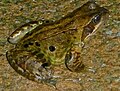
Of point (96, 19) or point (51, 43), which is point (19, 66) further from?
point (96, 19)

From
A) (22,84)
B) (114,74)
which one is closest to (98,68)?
(114,74)

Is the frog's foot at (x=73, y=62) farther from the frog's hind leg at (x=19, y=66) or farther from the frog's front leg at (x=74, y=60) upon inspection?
the frog's hind leg at (x=19, y=66)

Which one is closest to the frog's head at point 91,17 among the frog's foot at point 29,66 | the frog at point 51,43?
the frog at point 51,43

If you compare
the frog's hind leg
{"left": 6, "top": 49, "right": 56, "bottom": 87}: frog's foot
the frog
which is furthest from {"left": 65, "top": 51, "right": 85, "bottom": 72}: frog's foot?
the frog's hind leg

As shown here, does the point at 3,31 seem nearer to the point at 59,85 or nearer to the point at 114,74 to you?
the point at 59,85

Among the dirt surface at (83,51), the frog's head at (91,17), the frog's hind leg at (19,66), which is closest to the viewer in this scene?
the frog's hind leg at (19,66)

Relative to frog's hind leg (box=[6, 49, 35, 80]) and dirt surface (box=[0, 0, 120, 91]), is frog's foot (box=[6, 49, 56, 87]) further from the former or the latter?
dirt surface (box=[0, 0, 120, 91])

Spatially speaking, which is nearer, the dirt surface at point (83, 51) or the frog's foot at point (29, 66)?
the frog's foot at point (29, 66)
